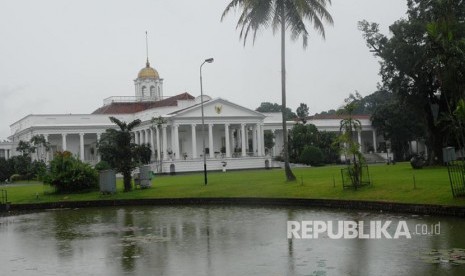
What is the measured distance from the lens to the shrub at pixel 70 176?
3173 cm

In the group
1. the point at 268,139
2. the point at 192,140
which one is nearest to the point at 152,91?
the point at 192,140

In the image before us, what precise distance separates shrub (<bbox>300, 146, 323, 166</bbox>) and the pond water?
43.1 m

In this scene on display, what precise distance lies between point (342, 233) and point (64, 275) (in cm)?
659

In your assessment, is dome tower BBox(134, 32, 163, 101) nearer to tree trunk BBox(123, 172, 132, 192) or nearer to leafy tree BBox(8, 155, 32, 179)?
leafy tree BBox(8, 155, 32, 179)

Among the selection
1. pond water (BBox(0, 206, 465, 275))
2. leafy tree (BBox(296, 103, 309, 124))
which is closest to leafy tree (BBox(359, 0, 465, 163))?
pond water (BBox(0, 206, 465, 275))

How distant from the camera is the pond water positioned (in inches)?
392

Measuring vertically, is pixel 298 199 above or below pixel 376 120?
below

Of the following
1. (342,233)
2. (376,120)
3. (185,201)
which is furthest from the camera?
(376,120)

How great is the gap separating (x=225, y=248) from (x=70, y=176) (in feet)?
70.0

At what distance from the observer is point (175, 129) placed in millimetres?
65562

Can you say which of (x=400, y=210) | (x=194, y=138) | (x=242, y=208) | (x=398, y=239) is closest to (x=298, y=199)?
(x=242, y=208)

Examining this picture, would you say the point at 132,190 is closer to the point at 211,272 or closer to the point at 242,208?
the point at 242,208

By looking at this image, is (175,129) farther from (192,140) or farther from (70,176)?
(70,176)

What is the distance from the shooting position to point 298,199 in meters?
22.3
